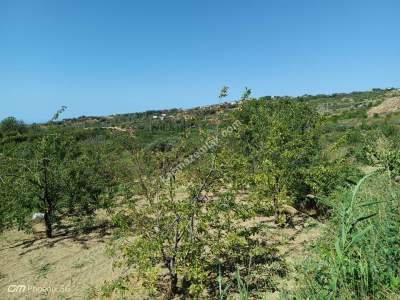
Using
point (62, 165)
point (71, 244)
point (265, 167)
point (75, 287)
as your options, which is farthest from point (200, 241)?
point (62, 165)

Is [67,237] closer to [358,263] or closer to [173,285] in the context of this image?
[173,285]

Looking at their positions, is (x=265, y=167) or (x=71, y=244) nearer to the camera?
(x=265, y=167)

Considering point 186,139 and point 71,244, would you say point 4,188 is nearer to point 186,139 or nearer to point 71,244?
point 71,244

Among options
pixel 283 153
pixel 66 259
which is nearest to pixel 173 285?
pixel 66 259

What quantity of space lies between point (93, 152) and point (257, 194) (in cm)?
920

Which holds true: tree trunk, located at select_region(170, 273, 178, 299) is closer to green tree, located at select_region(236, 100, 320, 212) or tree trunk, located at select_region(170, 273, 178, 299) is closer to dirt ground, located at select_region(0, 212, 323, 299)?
dirt ground, located at select_region(0, 212, 323, 299)

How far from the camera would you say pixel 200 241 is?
8188 mm

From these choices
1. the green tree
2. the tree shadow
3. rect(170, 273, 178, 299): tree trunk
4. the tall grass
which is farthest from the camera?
the tree shadow

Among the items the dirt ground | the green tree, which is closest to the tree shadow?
the dirt ground

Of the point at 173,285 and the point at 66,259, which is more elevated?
the point at 173,285

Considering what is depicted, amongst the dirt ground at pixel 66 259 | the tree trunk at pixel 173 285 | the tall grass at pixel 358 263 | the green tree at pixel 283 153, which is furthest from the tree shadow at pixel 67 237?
the tall grass at pixel 358 263

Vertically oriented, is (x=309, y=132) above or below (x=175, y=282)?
above
